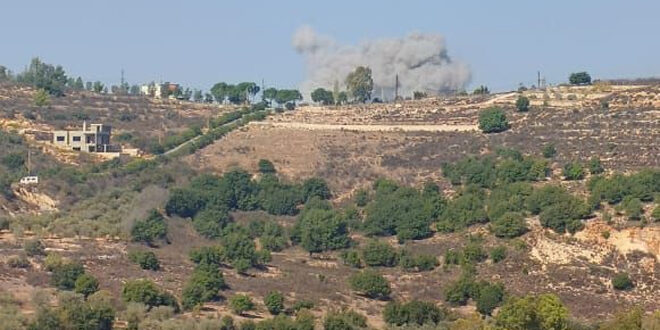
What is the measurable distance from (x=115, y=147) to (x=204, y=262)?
34483 mm

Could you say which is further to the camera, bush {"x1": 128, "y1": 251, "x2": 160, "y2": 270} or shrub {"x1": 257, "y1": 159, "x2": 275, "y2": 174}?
shrub {"x1": 257, "y1": 159, "x2": 275, "y2": 174}

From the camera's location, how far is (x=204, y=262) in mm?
75375

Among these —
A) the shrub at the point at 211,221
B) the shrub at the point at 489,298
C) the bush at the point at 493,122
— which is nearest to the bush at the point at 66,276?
the shrub at the point at 489,298

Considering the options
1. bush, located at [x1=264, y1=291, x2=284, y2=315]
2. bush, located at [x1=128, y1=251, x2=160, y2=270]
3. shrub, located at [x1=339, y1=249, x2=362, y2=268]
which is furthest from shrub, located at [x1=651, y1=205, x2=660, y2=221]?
bush, located at [x1=128, y1=251, x2=160, y2=270]

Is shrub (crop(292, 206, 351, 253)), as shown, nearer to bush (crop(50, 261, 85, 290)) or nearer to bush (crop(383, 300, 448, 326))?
bush (crop(383, 300, 448, 326))

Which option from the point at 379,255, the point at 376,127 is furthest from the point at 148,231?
the point at 376,127

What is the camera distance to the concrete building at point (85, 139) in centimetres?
10512

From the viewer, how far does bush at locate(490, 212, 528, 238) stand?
79312 millimetres

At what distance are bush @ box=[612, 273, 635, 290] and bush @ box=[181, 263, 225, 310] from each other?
17.9 metres

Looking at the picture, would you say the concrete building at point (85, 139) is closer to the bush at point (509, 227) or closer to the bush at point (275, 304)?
the bush at point (509, 227)

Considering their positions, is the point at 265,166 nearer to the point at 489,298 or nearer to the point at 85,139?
the point at 85,139

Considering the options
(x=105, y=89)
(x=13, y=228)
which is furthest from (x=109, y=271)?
(x=105, y=89)

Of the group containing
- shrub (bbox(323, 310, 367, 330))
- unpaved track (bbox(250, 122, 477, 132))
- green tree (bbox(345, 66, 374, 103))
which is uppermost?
green tree (bbox(345, 66, 374, 103))

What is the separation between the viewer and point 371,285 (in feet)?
233
